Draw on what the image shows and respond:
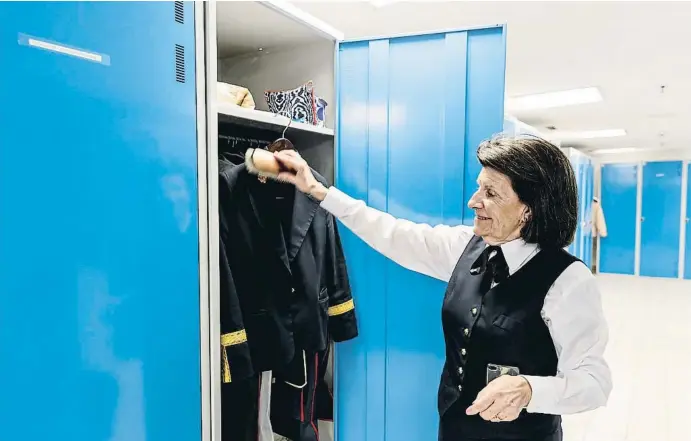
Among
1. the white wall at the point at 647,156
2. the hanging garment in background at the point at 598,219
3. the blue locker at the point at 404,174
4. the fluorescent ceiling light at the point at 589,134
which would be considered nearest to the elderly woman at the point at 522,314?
the blue locker at the point at 404,174

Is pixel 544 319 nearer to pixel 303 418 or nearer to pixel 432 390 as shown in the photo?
pixel 432 390

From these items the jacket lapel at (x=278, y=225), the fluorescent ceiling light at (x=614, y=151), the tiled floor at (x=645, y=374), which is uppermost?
the fluorescent ceiling light at (x=614, y=151)

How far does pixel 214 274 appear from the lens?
152 cm

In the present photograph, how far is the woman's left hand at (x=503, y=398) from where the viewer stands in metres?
1.26

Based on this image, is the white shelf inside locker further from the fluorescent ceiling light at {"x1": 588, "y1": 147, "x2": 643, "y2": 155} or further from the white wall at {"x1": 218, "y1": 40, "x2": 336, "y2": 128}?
the fluorescent ceiling light at {"x1": 588, "y1": 147, "x2": 643, "y2": 155}

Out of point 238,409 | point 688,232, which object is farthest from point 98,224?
point 688,232

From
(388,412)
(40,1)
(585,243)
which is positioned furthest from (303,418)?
(585,243)

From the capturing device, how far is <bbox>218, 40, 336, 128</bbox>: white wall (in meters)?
2.11

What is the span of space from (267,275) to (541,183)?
0.93 metres

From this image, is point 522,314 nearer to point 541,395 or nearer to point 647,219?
point 541,395

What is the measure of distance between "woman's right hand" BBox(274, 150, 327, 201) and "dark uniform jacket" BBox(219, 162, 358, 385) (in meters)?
0.07

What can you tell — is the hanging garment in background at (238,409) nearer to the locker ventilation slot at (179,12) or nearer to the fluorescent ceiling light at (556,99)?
the locker ventilation slot at (179,12)

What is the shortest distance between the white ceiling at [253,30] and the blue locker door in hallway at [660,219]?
1020cm

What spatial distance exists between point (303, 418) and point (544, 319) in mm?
1050
